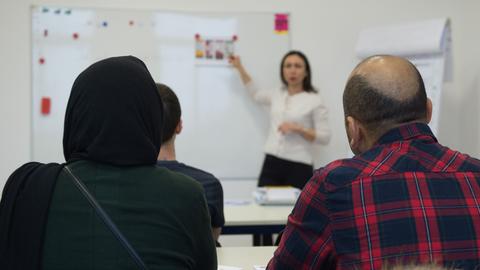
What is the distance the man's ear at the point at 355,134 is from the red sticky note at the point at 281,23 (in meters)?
3.45

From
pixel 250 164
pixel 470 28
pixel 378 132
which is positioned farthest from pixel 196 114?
pixel 378 132

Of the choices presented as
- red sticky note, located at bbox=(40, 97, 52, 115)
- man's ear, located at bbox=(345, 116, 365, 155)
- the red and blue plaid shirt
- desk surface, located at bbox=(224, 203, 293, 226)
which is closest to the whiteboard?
red sticky note, located at bbox=(40, 97, 52, 115)

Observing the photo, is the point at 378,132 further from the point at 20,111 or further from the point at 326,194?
the point at 20,111

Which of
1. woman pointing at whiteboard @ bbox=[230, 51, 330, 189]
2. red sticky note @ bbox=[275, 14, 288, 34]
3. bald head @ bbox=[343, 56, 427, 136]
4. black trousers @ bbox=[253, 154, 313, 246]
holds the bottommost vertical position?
black trousers @ bbox=[253, 154, 313, 246]

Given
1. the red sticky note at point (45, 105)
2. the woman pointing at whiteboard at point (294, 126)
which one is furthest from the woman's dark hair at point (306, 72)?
the red sticky note at point (45, 105)

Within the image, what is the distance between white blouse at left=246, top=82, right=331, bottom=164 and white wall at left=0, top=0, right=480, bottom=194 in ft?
1.26

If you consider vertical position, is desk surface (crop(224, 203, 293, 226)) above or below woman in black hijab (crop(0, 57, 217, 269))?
below

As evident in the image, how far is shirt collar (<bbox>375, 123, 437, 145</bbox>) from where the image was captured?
1.27 metres

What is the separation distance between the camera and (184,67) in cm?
462

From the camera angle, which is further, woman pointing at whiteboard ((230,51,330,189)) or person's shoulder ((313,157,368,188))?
Answer: woman pointing at whiteboard ((230,51,330,189))

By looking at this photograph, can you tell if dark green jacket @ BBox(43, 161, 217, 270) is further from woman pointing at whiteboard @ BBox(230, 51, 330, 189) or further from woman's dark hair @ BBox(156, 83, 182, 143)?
woman pointing at whiteboard @ BBox(230, 51, 330, 189)

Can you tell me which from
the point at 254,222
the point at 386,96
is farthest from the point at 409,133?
the point at 254,222

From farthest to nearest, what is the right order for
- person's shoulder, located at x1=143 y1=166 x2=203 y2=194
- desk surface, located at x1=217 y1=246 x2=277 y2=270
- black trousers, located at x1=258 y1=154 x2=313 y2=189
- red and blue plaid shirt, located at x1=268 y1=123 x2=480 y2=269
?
black trousers, located at x1=258 y1=154 x2=313 y2=189
desk surface, located at x1=217 y1=246 x2=277 y2=270
person's shoulder, located at x1=143 y1=166 x2=203 y2=194
red and blue plaid shirt, located at x1=268 y1=123 x2=480 y2=269

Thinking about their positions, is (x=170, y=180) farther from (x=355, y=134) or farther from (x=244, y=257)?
(x=244, y=257)
